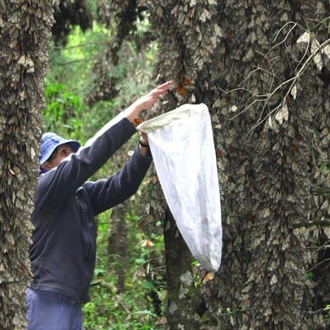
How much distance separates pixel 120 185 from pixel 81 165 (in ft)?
1.82

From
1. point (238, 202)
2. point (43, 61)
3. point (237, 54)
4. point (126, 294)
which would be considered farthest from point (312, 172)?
point (126, 294)

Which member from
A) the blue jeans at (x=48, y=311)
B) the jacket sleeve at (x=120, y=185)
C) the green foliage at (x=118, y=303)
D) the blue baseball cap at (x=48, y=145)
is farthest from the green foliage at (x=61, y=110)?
the blue jeans at (x=48, y=311)

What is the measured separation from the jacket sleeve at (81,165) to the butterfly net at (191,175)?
0.70 feet

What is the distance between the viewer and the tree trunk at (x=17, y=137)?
3973 mm

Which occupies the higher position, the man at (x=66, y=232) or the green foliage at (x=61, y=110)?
the green foliage at (x=61, y=110)

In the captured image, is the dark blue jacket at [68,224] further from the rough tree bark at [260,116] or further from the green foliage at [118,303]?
the green foliage at [118,303]

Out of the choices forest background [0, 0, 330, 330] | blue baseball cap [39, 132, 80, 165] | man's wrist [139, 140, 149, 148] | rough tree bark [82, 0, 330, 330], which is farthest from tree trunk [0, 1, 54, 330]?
rough tree bark [82, 0, 330, 330]

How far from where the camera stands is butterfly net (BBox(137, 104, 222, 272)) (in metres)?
4.53

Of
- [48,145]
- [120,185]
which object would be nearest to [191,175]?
[120,185]

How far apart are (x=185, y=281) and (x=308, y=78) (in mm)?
1623

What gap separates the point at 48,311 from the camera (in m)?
4.59

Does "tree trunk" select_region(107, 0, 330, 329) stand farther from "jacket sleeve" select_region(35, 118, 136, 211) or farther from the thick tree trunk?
"jacket sleeve" select_region(35, 118, 136, 211)

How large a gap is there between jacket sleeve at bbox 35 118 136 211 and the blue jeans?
0.48 metres

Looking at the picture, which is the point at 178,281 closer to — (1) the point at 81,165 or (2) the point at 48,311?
(2) the point at 48,311
